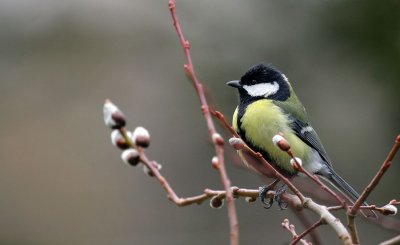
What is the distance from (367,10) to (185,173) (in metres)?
2.24

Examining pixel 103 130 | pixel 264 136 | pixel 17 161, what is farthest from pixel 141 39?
pixel 264 136

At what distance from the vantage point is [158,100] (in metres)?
6.13

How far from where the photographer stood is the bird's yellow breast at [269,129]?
2.61m

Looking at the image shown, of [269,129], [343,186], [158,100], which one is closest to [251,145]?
[269,129]

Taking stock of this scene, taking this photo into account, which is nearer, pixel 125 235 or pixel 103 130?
pixel 125 235

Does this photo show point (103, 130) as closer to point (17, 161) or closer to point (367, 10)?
point (17, 161)

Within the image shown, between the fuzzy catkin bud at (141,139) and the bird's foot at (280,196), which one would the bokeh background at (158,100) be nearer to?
the bird's foot at (280,196)

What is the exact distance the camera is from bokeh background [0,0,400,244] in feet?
14.5

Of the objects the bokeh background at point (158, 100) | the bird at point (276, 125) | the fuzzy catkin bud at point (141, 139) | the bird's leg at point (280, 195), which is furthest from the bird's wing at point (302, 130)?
the fuzzy catkin bud at point (141, 139)

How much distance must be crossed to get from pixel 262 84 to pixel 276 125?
0.26 meters

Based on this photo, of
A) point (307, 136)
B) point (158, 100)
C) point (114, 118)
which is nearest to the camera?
point (114, 118)

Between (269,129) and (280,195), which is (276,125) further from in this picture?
(280,195)

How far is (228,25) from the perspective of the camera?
5156 mm

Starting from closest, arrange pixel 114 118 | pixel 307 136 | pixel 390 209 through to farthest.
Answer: pixel 114 118 < pixel 390 209 < pixel 307 136
